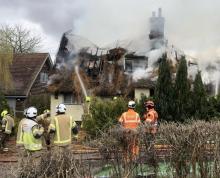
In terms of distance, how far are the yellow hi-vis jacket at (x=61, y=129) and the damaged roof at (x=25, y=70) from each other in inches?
1257

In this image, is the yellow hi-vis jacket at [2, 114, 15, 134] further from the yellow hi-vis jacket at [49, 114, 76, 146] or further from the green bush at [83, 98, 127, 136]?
the yellow hi-vis jacket at [49, 114, 76, 146]

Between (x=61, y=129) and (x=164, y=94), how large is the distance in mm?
11668

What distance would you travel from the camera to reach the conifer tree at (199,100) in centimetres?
2294

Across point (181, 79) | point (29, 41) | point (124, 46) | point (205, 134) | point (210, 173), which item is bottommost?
point (210, 173)

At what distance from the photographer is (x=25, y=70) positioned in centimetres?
4794

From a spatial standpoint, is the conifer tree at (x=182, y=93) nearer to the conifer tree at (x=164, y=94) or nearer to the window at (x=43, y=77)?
the conifer tree at (x=164, y=94)

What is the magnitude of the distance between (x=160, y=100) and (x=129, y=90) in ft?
35.2

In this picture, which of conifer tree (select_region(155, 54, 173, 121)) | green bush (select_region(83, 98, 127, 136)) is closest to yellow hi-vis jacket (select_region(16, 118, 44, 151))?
green bush (select_region(83, 98, 127, 136))

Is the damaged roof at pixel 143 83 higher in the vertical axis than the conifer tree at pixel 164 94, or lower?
higher

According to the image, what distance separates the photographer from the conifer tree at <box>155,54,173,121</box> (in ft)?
75.4

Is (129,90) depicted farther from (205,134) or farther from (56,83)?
(205,134)

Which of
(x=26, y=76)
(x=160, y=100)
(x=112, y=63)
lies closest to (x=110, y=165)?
(x=160, y=100)

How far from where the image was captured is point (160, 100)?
23266 mm

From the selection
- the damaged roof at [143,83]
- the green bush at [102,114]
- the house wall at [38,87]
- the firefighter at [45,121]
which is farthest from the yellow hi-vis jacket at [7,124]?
the house wall at [38,87]
